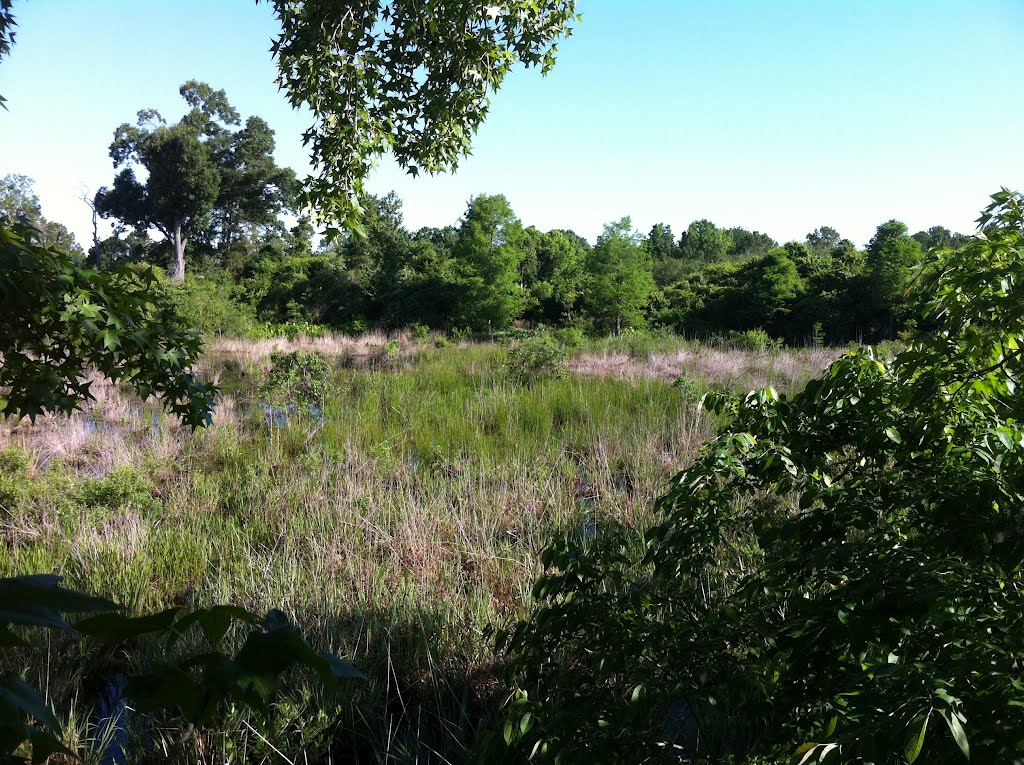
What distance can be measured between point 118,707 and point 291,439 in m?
4.63

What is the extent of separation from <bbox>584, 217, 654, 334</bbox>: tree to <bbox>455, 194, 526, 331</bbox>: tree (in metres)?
2.86

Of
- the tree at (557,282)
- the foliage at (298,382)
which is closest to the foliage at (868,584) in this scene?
the foliage at (298,382)

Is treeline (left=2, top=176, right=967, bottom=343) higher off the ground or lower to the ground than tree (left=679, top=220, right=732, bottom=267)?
lower

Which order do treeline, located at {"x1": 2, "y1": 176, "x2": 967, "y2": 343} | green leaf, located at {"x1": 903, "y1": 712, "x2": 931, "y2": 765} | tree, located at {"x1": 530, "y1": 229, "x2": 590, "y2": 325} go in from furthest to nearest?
tree, located at {"x1": 530, "y1": 229, "x2": 590, "y2": 325} < treeline, located at {"x1": 2, "y1": 176, "x2": 967, "y2": 343} < green leaf, located at {"x1": 903, "y1": 712, "x2": 931, "y2": 765}

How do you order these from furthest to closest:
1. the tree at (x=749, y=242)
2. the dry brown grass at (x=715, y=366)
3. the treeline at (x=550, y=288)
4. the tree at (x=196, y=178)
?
the tree at (x=749, y=242)
the tree at (x=196, y=178)
the treeline at (x=550, y=288)
the dry brown grass at (x=715, y=366)

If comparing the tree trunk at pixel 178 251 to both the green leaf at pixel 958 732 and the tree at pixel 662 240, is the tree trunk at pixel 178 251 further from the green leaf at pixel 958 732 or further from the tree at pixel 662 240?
the green leaf at pixel 958 732

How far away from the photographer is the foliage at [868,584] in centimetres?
127

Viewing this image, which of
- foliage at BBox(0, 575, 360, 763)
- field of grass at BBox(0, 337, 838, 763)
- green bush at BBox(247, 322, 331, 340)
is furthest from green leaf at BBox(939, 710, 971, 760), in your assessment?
green bush at BBox(247, 322, 331, 340)

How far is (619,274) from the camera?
20.9 meters

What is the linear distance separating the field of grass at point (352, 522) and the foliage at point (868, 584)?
106 cm

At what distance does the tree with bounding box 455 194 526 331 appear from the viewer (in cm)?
2184

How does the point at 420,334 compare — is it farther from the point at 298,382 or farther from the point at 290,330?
the point at 298,382

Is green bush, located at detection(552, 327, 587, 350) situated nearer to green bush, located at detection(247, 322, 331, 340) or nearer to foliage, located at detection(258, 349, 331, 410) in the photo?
foliage, located at detection(258, 349, 331, 410)

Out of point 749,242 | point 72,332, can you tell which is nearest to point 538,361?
point 72,332
